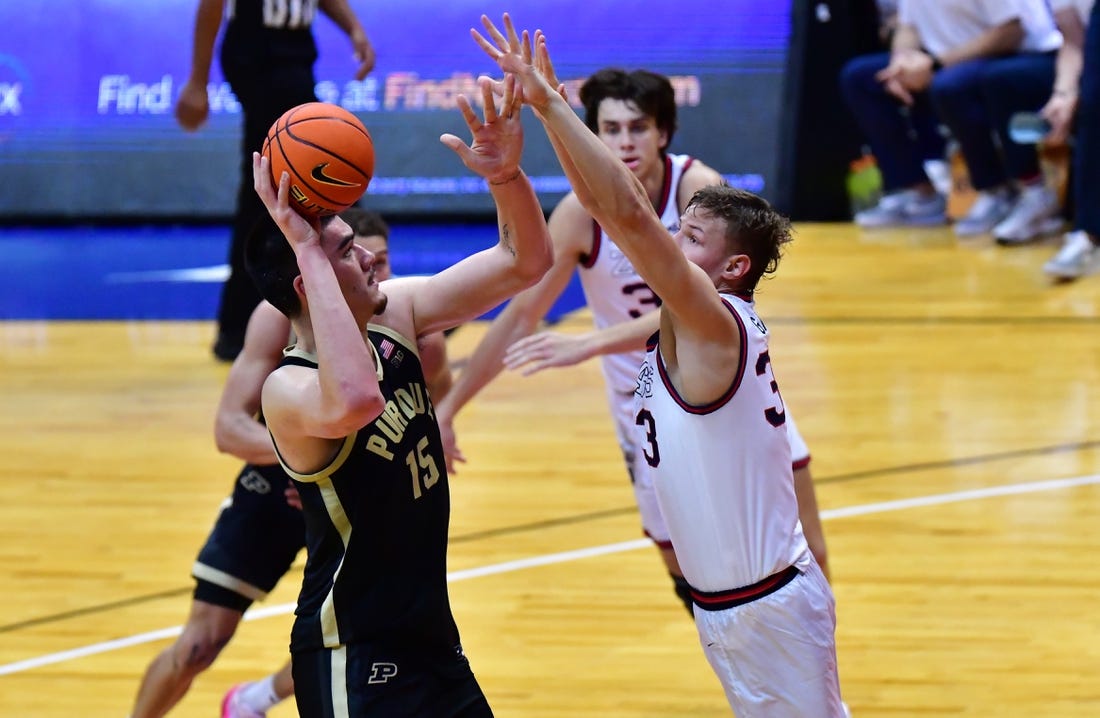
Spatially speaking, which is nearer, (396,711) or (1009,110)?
(396,711)

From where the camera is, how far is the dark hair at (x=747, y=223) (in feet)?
11.1

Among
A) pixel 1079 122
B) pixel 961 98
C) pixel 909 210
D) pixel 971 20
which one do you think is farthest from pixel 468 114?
Result: pixel 909 210

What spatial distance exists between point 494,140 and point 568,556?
9.94 feet

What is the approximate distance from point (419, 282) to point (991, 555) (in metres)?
3.08

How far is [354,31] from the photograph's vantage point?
26.6ft

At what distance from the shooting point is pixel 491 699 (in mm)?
4832

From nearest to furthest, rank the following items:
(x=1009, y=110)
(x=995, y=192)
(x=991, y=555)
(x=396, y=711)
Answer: (x=396, y=711)
(x=991, y=555)
(x=1009, y=110)
(x=995, y=192)

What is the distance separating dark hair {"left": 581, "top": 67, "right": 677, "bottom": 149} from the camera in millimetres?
4820

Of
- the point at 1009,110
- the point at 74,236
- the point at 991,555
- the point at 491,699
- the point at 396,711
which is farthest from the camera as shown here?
the point at 74,236

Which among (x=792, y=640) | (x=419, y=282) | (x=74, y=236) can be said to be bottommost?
(x=74, y=236)

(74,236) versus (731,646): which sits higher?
(731,646)

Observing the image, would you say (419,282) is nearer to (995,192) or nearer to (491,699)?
(491,699)

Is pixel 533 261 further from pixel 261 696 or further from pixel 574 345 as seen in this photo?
pixel 261 696

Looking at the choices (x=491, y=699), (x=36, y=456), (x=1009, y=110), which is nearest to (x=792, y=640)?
(x=491, y=699)
